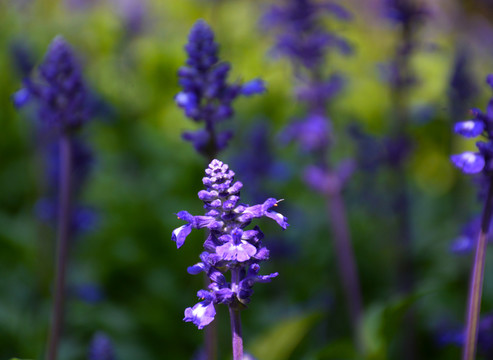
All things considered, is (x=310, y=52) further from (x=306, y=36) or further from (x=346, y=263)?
(x=346, y=263)

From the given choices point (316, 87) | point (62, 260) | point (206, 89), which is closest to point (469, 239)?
point (206, 89)

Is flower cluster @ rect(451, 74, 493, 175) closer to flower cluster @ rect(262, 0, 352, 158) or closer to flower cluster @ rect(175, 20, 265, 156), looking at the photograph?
flower cluster @ rect(175, 20, 265, 156)

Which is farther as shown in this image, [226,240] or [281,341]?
[281,341]

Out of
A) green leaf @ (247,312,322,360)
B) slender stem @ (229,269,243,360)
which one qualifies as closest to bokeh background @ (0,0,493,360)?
green leaf @ (247,312,322,360)

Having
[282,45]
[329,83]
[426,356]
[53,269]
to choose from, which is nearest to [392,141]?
[329,83]

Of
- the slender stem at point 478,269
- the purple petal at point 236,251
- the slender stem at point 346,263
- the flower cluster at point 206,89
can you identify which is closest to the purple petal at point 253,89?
Answer: the flower cluster at point 206,89
